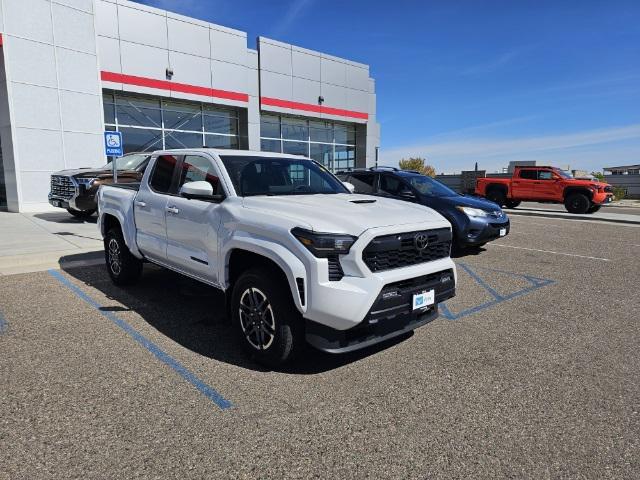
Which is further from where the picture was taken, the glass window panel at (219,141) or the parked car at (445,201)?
the glass window panel at (219,141)

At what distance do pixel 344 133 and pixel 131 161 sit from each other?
18.7m

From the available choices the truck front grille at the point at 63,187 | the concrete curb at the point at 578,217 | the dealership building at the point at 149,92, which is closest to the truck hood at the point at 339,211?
the truck front grille at the point at 63,187

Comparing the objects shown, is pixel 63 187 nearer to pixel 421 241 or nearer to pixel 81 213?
pixel 81 213

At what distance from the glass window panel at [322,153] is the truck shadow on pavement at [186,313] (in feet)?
69.4

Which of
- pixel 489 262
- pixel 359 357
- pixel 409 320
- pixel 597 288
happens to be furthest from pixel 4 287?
pixel 597 288

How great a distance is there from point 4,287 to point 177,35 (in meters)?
16.8

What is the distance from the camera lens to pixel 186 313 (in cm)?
511

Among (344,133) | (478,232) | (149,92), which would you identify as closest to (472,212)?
(478,232)

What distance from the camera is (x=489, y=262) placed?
27.1ft

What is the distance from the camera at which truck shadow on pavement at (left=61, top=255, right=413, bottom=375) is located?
153 inches

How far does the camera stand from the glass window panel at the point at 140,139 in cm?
1938

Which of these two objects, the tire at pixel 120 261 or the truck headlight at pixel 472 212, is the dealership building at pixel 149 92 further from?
the truck headlight at pixel 472 212

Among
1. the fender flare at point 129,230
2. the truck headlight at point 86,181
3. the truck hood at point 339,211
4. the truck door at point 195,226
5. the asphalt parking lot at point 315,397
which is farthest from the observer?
the truck headlight at point 86,181

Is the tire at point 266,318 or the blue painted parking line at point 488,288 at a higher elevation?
the tire at point 266,318
